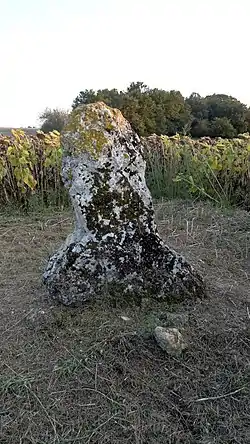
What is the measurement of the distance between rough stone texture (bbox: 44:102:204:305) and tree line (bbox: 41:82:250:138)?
7.98 metres

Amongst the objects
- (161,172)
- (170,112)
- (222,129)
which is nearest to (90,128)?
(161,172)

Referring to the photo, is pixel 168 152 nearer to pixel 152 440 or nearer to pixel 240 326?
pixel 240 326

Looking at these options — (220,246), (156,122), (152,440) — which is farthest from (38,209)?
(156,122)

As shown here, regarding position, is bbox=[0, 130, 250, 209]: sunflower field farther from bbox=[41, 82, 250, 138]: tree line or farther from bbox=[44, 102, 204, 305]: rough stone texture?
bbox=[41, 82, 250, 138]: tree line

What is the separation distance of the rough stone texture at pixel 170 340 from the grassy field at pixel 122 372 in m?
0.04

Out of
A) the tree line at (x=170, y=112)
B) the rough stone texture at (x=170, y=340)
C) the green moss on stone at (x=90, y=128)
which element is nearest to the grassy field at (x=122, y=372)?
the rough stone texture at (x=170, y=340)

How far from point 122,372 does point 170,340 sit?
0.28 m

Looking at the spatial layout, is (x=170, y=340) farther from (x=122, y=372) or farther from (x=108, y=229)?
(x=108, y=229)

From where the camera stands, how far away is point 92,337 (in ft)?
8.07

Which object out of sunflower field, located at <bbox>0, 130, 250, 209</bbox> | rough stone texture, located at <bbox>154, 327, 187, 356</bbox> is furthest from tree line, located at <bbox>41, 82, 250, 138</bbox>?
rough stone texture, located at <bbox>154, 327, 187, 356</bbox>

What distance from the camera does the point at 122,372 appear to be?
7.39 ft

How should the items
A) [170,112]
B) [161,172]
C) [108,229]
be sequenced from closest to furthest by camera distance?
1. [108,229]
2. [161,172]
3. [170,112]

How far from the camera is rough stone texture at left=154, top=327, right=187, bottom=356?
2340mm

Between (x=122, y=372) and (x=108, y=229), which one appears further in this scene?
(x=108, y=229)
